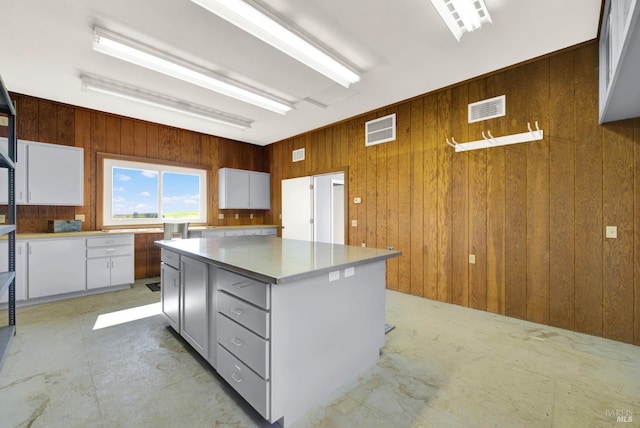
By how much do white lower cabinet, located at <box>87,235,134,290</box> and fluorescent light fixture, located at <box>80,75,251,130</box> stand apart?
2005mm

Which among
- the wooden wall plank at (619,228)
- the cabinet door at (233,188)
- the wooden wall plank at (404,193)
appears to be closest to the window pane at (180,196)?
the cabinet door at (233,188)

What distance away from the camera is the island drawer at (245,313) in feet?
4.85

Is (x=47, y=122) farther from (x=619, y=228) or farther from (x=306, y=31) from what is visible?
(x=619, y=228)

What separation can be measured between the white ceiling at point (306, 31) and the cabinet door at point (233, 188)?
2073 mm

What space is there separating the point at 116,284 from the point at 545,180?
5630mm

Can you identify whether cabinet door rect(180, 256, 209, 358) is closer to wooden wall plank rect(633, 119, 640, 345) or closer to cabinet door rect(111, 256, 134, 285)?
cabinet door rect(111, 256, 134, 285)

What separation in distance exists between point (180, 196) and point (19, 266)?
2422 mm

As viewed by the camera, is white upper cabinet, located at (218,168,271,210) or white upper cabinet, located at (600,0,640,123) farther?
white upper cabinet, located at (218,168,271,210)

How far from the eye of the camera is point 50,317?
310 cm

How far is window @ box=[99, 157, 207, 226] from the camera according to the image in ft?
15.1

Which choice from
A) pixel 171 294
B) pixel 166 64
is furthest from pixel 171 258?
pixel 166 64

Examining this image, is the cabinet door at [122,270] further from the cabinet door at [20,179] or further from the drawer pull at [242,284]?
the drawer pull at [242,284]

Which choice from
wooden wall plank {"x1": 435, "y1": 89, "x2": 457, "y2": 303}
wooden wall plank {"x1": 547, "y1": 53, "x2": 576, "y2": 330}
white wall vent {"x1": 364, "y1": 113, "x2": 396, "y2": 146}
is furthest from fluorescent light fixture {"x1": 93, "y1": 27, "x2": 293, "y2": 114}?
wooden wall plank {"x1": 547, "y1": 53, "x2": 576, "y2": 330}

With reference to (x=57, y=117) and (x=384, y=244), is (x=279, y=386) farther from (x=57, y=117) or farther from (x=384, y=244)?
(x=57, y=117)
